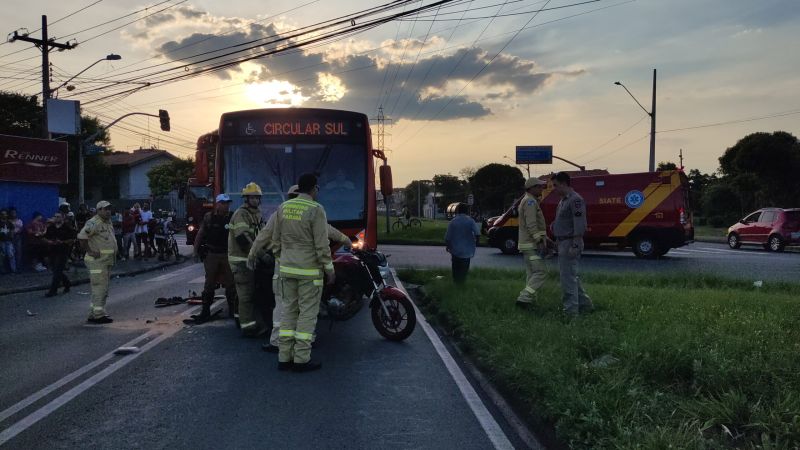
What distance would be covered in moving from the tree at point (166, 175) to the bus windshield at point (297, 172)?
5916 cm

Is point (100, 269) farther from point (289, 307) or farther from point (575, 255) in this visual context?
point (575, 255)

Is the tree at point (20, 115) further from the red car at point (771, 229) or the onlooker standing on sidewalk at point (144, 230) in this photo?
the red car at point (771, 229)

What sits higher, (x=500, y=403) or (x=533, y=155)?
(x=533, y=155)

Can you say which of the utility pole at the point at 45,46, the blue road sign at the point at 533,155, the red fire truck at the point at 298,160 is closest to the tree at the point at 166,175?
the blue road sign at the point at 533,155

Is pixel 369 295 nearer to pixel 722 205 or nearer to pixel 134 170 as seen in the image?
pixel 722 205

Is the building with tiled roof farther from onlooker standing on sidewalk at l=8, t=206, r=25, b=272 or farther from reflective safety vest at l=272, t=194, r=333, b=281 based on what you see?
reflective safety vest at l=272, t=194, r=333, b=281

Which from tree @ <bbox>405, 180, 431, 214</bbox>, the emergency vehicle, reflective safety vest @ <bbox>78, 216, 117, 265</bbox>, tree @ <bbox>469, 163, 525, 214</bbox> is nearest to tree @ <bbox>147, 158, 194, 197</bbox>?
tree @ <bbox>469, 163, 525, 214</bbox>

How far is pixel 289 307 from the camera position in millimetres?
6312

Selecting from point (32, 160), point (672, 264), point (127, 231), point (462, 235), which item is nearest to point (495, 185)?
point (672, 264)

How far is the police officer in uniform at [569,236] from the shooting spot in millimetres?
8195

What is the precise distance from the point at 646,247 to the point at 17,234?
19.1 m

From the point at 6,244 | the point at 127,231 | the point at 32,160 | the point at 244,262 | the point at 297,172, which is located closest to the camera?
the point at 244,262

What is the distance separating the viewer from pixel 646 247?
834 inches

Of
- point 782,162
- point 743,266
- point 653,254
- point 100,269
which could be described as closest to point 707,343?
point 100,269
